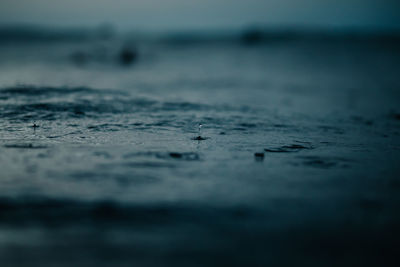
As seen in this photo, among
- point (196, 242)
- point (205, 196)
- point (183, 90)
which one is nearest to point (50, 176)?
point (205, 196)

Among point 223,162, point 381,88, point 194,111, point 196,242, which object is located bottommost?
point 196,242

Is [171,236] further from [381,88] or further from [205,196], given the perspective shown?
[381,88]

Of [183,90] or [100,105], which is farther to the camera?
[183,90]

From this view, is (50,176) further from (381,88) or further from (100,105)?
(381,88)

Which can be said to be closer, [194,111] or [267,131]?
[267,131]

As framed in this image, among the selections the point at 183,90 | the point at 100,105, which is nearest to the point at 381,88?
the point at 183,90

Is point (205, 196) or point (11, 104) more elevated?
point (11, 104)

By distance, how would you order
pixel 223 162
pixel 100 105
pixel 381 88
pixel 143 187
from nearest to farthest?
pixel 143 187, pixel 223 162, pixel 100 105, pixel 381 88

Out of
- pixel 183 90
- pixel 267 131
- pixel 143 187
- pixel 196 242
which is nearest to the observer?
pixel 196 242

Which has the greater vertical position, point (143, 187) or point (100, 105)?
point (100, 105)
